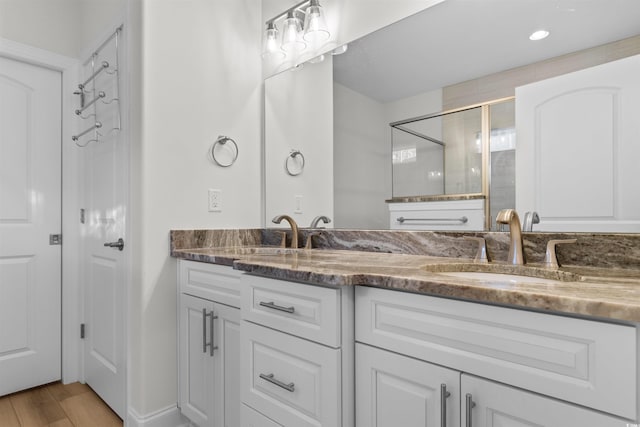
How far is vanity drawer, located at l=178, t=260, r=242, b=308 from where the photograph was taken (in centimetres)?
145

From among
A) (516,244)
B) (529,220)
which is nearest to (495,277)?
(516,244)

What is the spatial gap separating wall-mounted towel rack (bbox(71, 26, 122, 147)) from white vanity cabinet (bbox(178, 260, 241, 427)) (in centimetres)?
88

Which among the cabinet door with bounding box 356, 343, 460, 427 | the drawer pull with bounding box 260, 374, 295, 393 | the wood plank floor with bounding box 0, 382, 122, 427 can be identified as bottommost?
the wood plank floor with bounding box 0, 382, 122, 427

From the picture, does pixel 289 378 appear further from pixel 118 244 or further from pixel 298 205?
pixel 118 244

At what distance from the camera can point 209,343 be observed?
1.53 m

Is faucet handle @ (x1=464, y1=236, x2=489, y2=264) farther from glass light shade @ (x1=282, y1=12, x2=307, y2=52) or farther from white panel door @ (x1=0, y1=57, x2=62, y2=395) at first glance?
white panel door @ (x1=0, y1=57, x2=62, y2=395)

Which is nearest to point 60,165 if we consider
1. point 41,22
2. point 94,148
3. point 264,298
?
point 94,148

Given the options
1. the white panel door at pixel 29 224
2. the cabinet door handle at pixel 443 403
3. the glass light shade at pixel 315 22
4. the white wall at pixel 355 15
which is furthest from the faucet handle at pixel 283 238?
the white panel door at pixel 29 224

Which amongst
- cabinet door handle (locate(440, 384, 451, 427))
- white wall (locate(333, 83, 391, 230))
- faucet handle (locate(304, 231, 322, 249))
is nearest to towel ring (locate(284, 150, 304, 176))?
white wall (locate(333, 83, 391, 230))

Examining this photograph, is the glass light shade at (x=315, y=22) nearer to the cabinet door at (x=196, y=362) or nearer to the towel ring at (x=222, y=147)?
the towel ring at (x=222, y=147)

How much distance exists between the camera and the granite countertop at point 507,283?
0.66 metres

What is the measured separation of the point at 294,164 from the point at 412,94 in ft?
2.54

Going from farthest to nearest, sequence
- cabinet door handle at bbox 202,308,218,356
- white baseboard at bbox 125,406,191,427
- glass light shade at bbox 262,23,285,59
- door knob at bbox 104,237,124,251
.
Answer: glass light shade at bbox 262,23,285,59 → door knob at bbox 104,237,124,251 → white baseboard at bbox 125,406,191,427 → cabinet door handle at bbox 202,308,218,356

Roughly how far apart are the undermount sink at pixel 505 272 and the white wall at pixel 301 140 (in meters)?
0.77
